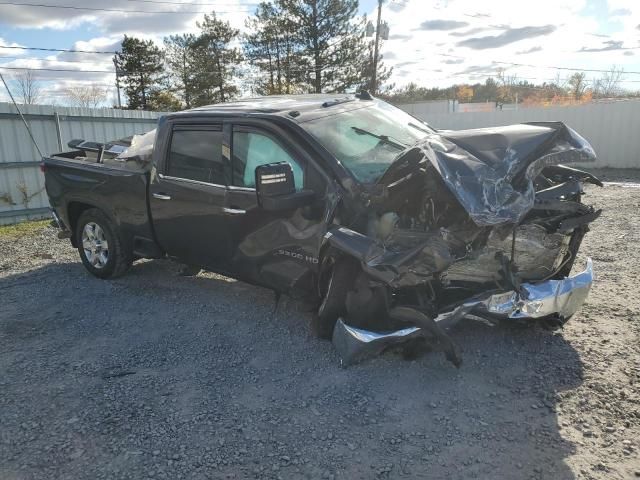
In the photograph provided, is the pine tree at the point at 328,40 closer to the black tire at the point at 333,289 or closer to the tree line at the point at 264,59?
the tree line at the point at 264,59

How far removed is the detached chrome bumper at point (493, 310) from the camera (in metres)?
3.30

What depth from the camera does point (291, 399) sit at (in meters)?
3.36

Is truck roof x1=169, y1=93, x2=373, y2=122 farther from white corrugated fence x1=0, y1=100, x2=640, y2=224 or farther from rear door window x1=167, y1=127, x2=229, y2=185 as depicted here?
white corrugated fence x1=0, y1=100, x2=640, y2=224

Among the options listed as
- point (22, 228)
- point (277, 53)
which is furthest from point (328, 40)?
point (22, 228)

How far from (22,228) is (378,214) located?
339 inches

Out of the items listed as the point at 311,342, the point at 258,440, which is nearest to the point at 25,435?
the point at 258,440

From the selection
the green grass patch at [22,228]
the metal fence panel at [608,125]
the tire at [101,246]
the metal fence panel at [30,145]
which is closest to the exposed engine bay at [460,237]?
the tire at [101,246]

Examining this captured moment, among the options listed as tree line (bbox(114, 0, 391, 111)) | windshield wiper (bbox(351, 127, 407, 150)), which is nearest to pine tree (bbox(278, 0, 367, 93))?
tree line (bbox(114, 0, 391, 111))

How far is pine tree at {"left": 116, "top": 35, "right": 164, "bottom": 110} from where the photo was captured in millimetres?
38625

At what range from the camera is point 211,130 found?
4.56 meters

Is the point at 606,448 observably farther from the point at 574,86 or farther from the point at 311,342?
the point at 574,86

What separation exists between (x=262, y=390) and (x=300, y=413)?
0.39 metres

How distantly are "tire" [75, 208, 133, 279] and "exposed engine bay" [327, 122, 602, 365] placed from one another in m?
3.14

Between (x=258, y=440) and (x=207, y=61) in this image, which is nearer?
(x=258, y=440)
